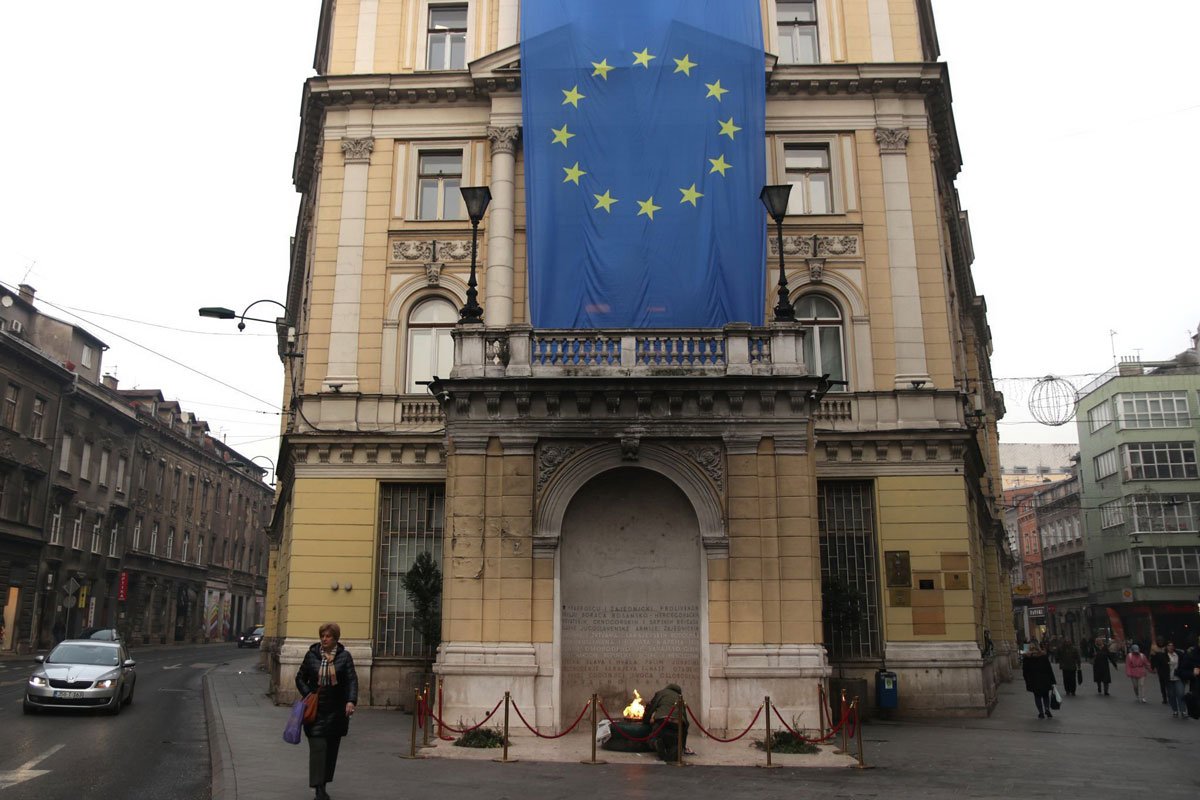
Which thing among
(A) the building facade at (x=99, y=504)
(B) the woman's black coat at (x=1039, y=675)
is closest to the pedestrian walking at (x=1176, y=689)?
(B) the woman's black coat at (x=1039, y=675)

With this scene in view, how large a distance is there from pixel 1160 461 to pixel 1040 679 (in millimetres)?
53791

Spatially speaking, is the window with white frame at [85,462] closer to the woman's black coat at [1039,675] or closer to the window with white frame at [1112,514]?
the woman's black coat at [1039,675]

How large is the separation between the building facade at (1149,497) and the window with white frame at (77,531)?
61895 millimetres

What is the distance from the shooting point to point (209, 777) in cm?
1359

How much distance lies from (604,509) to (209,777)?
7.75m

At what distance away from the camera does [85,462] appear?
54.9m

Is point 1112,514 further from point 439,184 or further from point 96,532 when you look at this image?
point 96,532

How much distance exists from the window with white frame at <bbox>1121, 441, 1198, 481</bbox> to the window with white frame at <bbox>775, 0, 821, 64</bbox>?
53.7 meters

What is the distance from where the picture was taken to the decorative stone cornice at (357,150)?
2698 centimetres

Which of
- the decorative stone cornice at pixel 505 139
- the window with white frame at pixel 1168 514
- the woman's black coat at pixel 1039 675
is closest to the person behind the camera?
the woman's black coat at pixel 1039 675

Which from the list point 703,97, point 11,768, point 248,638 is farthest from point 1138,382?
point 11,768

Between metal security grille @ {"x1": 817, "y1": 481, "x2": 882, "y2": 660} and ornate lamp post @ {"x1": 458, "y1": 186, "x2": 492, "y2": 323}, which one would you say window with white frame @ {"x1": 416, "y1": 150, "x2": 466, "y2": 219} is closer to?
ornate lamp post @ {"x1": 458, "y1": 186, "x2": 492, "y2": 323}

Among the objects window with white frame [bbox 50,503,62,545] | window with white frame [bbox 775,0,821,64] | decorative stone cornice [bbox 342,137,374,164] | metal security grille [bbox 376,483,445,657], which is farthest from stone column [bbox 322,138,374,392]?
window with white frame [bbox 50,503,62,545]

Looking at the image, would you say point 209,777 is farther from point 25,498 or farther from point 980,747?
point 25,498
